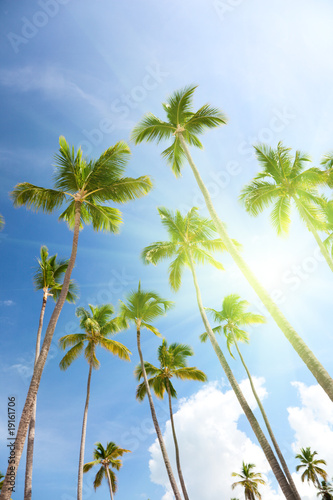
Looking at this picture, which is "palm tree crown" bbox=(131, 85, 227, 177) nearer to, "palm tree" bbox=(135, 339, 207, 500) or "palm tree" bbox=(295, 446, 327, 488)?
"palm tree" bbox=(135, 339, 207, 500)

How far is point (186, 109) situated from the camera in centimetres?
1388

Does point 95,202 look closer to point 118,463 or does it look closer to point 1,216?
point 1,216

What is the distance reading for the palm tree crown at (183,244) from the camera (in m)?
17.0

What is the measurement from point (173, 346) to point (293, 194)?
15.2 meters

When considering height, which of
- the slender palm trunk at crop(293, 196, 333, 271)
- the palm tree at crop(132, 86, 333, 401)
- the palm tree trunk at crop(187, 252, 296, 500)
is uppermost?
the palm tree at crop(132, 86, 333, 401)

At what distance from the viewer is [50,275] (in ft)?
56.9

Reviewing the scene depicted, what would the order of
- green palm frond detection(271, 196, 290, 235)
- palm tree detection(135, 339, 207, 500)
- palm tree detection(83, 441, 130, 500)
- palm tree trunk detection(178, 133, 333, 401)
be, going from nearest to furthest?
palm tree trunk detection(178, 133, 333, 401)
green palm frond detection(271, 196, 290, 235)
palm tree detection(135, 339, 207, 500)
palm tree detection(83, 441, 130, 500)

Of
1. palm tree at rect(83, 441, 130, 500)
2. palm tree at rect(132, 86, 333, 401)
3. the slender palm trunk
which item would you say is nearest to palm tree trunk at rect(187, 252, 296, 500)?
palm tree at rect(132, 86, 333, 401)

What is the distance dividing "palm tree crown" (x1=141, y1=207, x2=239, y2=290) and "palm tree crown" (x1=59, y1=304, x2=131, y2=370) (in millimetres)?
6779

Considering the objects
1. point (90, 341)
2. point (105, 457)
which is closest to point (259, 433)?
point (90, 341)

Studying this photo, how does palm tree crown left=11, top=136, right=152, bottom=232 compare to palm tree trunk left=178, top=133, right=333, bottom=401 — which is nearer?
palm tree trunk left=178, top=133, right=333, bottom=401

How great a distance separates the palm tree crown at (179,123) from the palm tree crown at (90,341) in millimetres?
12894

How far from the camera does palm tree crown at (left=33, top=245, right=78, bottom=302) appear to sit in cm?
1727

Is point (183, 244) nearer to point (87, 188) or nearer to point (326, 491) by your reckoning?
point (87, 188)
